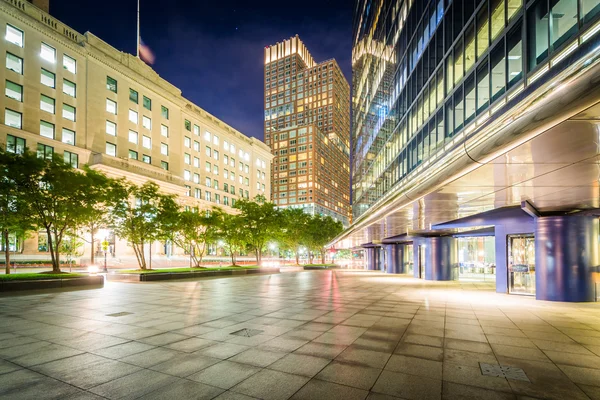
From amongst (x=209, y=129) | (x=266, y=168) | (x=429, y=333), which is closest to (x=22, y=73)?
(x=209, y=129)

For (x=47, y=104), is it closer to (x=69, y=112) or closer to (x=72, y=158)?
(x=69, y=112)

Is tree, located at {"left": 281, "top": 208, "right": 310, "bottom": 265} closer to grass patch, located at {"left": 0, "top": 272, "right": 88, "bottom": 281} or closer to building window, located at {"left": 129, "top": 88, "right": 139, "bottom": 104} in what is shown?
grass patch, located at {"left": 0, "top": 272, "right": 88, "bottom": 281}

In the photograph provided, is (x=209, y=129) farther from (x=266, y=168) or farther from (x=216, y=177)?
(x=266, y=168)

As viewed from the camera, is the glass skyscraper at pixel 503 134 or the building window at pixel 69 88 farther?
the building window at pixel 69 88

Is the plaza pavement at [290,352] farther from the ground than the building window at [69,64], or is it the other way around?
the building window at [69,64]

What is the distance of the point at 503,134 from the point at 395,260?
128 ft

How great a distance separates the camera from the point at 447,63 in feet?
76.5

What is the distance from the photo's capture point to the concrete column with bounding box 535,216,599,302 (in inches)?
603

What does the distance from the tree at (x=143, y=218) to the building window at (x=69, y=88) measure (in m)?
35.4

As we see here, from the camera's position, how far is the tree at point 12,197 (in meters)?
18.1

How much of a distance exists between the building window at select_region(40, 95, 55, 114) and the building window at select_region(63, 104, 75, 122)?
1.79 meters

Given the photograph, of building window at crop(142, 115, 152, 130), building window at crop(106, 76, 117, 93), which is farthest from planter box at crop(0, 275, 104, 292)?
building window at crop(142, 115, 152, 130)

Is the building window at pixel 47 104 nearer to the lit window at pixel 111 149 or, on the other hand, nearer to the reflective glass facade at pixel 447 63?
the lit window at pixel 111 149

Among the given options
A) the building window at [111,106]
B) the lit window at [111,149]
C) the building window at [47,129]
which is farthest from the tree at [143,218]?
the building window at [111,106]
